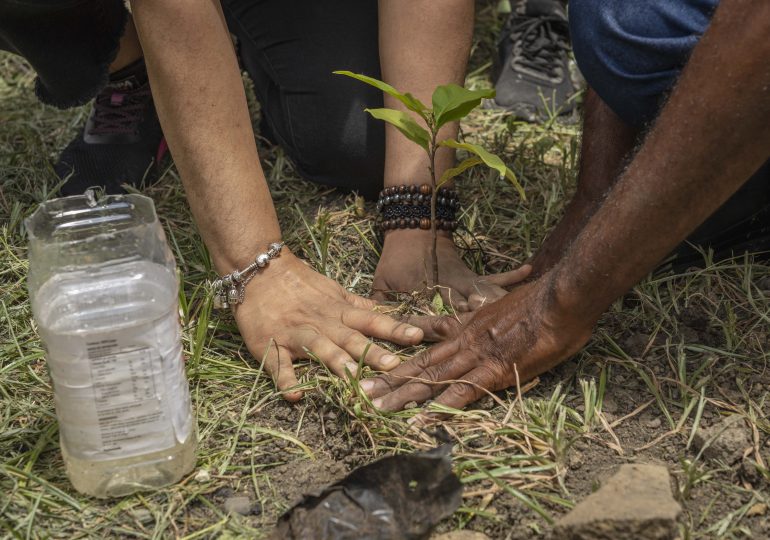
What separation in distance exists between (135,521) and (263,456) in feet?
0.85

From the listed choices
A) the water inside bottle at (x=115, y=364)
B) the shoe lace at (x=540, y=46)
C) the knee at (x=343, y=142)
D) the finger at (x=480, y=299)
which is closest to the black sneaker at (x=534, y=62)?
the shoe lace at (x=540, y=46)

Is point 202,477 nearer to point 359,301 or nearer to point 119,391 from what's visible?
point 119,391

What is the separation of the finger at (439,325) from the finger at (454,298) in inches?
1.4

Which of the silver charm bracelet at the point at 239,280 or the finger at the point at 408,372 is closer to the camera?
the finger at the point at 408,372

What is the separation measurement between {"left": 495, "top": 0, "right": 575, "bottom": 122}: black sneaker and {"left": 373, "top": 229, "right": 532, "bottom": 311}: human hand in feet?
3.16

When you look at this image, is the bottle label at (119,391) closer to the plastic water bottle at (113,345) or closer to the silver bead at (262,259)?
the plastic water bottle at (113,345)

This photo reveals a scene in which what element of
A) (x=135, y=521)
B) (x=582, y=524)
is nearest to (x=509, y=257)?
(x=582, y=524)

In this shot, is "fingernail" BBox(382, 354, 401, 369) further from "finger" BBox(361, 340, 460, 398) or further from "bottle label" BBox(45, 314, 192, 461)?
"bottle label" BBox(45, 314, 192, 461)

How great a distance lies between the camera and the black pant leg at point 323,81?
246cm

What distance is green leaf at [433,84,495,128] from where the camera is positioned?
1.59 m

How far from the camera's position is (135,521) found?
145cm

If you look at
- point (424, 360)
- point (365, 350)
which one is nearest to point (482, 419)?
point (424, 360)

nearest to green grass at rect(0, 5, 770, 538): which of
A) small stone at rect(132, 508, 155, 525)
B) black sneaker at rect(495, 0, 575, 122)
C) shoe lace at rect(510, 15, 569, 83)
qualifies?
small stone at rect(132, 508, 155, 525)

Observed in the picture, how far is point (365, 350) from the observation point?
67.2 inches
